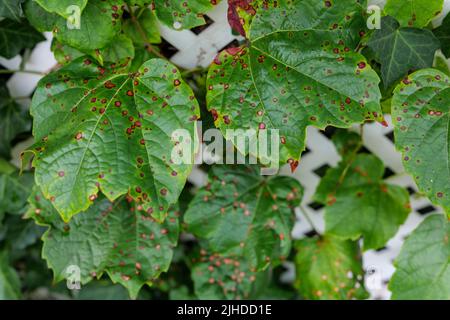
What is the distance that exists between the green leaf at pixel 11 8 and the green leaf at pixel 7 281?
95 cm

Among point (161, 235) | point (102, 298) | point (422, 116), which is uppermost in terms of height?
point (422, 116)

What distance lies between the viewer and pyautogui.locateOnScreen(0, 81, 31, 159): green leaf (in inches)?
73.2

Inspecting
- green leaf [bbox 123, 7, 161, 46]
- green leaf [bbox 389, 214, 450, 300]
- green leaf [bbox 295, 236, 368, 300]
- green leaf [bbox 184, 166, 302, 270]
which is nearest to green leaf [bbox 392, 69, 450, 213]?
green leaf [bbox 389, 214, 450, 300]

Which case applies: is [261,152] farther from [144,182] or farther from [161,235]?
[161,235]

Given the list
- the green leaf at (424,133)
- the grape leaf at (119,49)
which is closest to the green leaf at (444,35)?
the green leaf at (424,133)

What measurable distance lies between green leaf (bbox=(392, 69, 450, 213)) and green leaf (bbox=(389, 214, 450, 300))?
0.38 metres

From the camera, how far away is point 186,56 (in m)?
1.72

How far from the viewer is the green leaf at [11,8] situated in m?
1.46

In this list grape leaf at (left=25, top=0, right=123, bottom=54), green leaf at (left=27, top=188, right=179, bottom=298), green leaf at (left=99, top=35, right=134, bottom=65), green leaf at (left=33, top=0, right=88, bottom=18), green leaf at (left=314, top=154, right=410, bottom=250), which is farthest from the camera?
green leaf at (left=314, top=154, right=410, bottom=250)

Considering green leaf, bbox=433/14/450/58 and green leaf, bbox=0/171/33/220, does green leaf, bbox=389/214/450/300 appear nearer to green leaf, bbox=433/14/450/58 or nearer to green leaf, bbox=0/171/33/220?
green leaf, bbox=433/14/450/58

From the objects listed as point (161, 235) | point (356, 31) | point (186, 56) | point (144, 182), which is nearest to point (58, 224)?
point (161, 235)

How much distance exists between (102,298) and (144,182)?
911 millimetres

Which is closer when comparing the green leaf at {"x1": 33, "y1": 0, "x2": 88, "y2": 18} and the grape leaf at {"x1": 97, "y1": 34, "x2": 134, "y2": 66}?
the green leaf at {"x1": 33, "y1": 0, "x2": 88, "y2": 18}

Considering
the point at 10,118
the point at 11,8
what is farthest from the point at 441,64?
the point at 10,118
